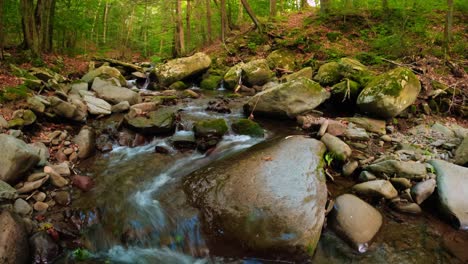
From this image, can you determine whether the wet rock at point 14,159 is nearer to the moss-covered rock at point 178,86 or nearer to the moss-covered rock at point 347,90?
the moss-covered rock at point 347,90

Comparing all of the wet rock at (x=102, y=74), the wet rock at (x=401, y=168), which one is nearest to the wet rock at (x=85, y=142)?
the wet rock at (x=102, y=74)

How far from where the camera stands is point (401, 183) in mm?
4695

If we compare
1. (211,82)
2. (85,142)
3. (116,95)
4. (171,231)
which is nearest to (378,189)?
(171,231)

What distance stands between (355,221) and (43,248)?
12.9 ft

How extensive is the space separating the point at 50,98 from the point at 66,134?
A: 1.23 metres

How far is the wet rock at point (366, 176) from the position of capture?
490 centimetres

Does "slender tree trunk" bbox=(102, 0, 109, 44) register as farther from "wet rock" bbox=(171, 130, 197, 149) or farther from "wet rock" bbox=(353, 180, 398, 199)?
"wet rock" bbox=(353, 180, 398, 199)

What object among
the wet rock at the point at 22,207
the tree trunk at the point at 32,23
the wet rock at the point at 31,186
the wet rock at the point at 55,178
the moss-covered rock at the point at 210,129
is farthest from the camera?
the tree trunk at the point at 32,23

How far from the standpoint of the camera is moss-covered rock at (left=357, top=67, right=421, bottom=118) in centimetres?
679

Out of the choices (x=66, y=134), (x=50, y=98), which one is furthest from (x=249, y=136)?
(x=50, y=98)

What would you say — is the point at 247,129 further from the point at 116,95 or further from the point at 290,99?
the point at 116,95

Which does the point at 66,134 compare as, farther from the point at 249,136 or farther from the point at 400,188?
the point at 400,188

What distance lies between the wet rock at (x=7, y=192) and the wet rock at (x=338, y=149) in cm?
489

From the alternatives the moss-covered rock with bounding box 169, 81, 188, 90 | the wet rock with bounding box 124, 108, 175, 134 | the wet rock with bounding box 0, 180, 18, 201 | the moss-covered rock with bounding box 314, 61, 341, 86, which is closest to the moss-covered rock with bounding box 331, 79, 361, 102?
the moss-covered rock with bounding box 314, 61, 341, 86
